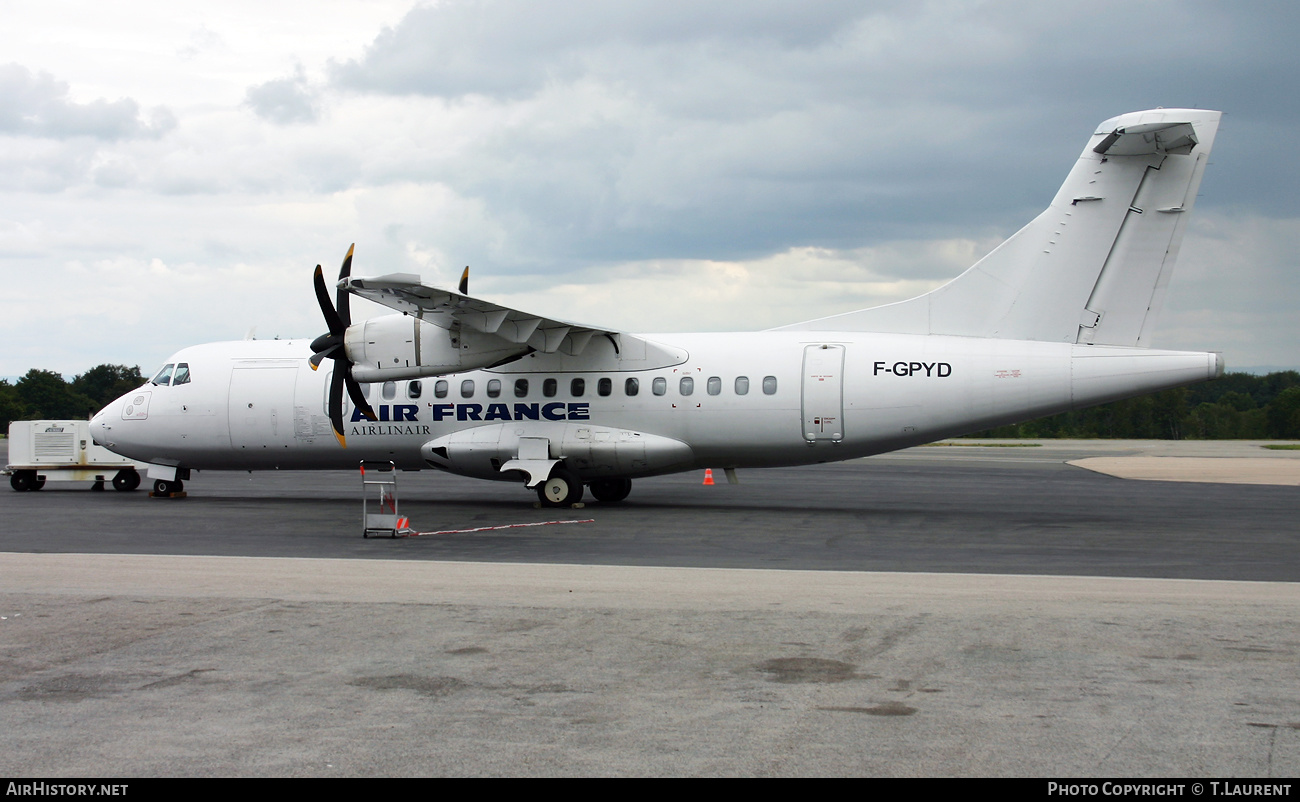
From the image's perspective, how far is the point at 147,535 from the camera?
56.3 feet

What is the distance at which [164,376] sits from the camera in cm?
2559

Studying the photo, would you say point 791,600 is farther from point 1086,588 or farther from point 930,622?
point 1086,588

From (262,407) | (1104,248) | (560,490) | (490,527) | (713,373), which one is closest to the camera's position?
(490,527)

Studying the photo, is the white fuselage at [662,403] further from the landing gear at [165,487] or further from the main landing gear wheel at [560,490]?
the landing gear at [165,487]

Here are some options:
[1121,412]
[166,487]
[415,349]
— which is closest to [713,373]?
[415,349]

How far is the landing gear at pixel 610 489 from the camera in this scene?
24.0 m

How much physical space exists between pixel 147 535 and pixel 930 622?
13692 mm

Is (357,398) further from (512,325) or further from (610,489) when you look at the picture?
(610,489)

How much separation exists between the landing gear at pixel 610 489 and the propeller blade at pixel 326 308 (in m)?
6.90

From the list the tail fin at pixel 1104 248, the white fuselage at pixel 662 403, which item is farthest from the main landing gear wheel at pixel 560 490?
the tail fin at pixel 1104 248

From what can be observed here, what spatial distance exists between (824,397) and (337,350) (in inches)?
421

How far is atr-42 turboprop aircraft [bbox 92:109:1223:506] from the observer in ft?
62.1

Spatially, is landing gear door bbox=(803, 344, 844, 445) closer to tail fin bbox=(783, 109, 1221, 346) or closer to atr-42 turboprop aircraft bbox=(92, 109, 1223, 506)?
atr-42 turboprop aircraft bbox=(92, 109, 1223, 506)

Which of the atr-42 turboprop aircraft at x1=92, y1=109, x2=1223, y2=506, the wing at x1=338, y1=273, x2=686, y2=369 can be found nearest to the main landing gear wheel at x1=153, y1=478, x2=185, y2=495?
the atr-42 turboprop aircraft at x1=92, y1=109, x2=1223, y2=506
